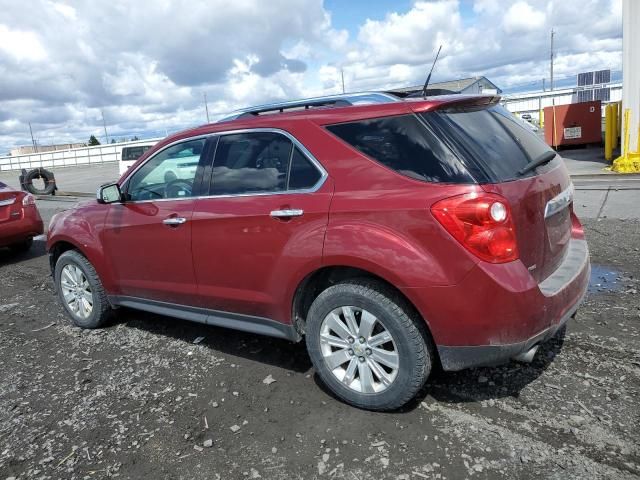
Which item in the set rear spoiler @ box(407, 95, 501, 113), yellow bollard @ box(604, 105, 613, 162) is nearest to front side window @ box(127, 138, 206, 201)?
rear spoiler @ box(407, 95, 501, 113)

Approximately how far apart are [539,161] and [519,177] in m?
0.34

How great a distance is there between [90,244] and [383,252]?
2921 millimetres

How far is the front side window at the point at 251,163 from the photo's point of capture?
3375 mm

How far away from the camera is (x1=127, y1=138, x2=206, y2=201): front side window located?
3.90 m

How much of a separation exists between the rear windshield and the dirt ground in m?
1.35

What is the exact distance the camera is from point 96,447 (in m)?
3.02

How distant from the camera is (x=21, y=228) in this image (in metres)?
8.09

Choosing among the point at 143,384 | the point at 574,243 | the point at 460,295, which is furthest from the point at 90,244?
the point at 574,243

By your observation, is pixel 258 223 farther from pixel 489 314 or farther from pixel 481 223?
pixel 489 314

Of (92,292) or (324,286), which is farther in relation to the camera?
(92,292)

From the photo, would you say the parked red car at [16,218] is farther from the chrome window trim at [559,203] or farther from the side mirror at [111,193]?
the chrome window trim at [559,203]

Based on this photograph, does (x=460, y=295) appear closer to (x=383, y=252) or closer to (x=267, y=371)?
(x=383, y=252)

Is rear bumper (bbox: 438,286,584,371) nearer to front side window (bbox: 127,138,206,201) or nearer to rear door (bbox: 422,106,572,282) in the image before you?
rear door (bbox: 422,106,572,282)

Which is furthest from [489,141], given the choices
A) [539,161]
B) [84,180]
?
[84,180]
